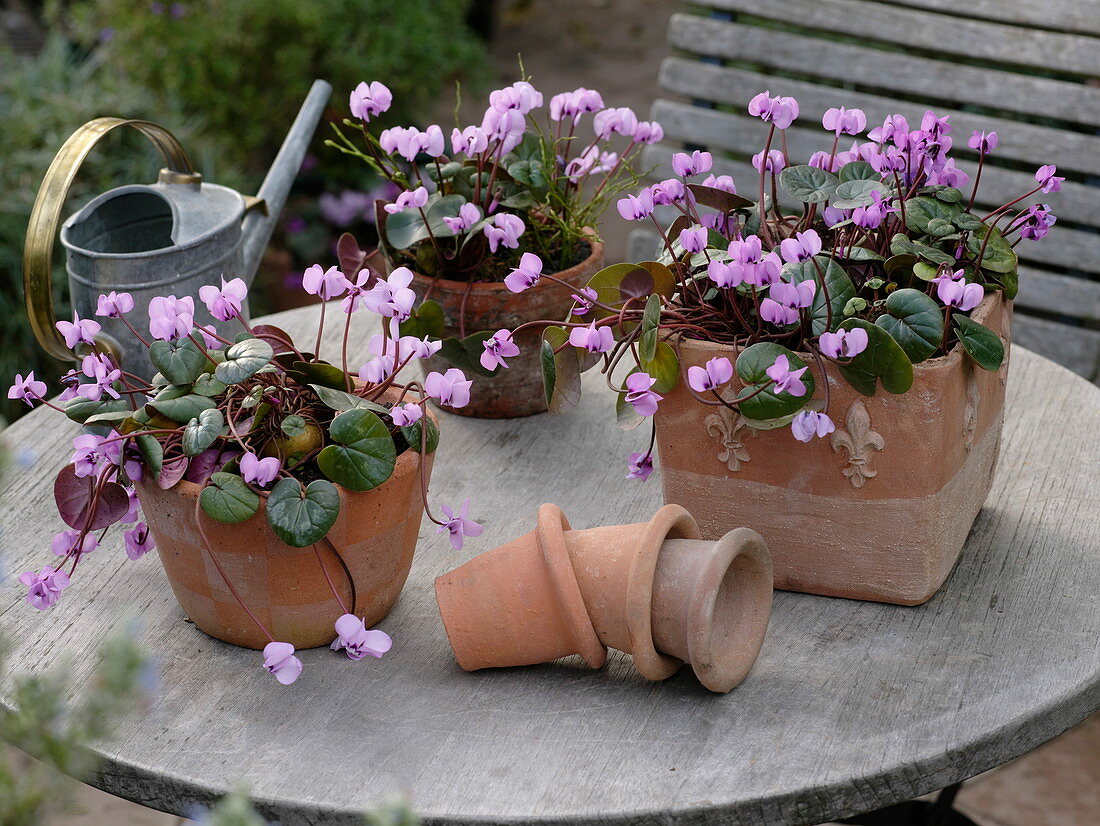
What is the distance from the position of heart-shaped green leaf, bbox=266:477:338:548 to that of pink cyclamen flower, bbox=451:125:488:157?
46cm

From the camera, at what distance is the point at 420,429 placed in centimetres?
96

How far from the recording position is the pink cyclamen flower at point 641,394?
945 mm

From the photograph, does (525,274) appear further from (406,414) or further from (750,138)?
(750,138)

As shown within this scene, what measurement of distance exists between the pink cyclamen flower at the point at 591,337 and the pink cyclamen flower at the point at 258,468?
0.27 meters

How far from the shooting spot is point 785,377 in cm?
90

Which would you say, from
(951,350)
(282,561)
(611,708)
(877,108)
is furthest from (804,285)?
(877,108)

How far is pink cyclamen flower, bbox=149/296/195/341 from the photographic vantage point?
0.94 metres

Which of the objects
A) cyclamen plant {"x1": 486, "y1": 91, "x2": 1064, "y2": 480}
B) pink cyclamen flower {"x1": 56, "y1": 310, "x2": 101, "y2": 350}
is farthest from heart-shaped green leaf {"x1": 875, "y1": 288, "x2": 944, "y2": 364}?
pink cyclamen flower {"x1": 56, "y1": 310, "x2": 101, "y2": 350}

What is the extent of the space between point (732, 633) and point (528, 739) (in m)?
0.19

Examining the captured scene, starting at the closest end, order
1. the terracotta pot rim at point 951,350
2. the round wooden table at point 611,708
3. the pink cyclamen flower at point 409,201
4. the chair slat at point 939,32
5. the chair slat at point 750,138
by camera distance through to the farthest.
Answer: the round wooden table at point 611,708
the terracotta pot rim at point 951,350
the pink cyclamen flower at point 409,201
the chair slat at point 939,32
the chair slat at point 750,138

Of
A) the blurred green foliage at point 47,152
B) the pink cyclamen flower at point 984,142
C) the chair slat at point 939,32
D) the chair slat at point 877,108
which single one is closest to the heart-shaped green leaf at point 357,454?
the pink cyclamen flower at point 984,142

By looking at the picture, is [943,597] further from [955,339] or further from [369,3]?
[369,3]

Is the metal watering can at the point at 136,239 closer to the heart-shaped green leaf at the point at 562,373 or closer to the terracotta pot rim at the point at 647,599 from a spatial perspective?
the heart-shaped green leaf at the point at 562,373

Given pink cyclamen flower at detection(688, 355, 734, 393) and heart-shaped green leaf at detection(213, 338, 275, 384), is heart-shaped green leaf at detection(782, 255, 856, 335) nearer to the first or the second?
pink cyclamen flower at detection(688, 355, 734, 393)
